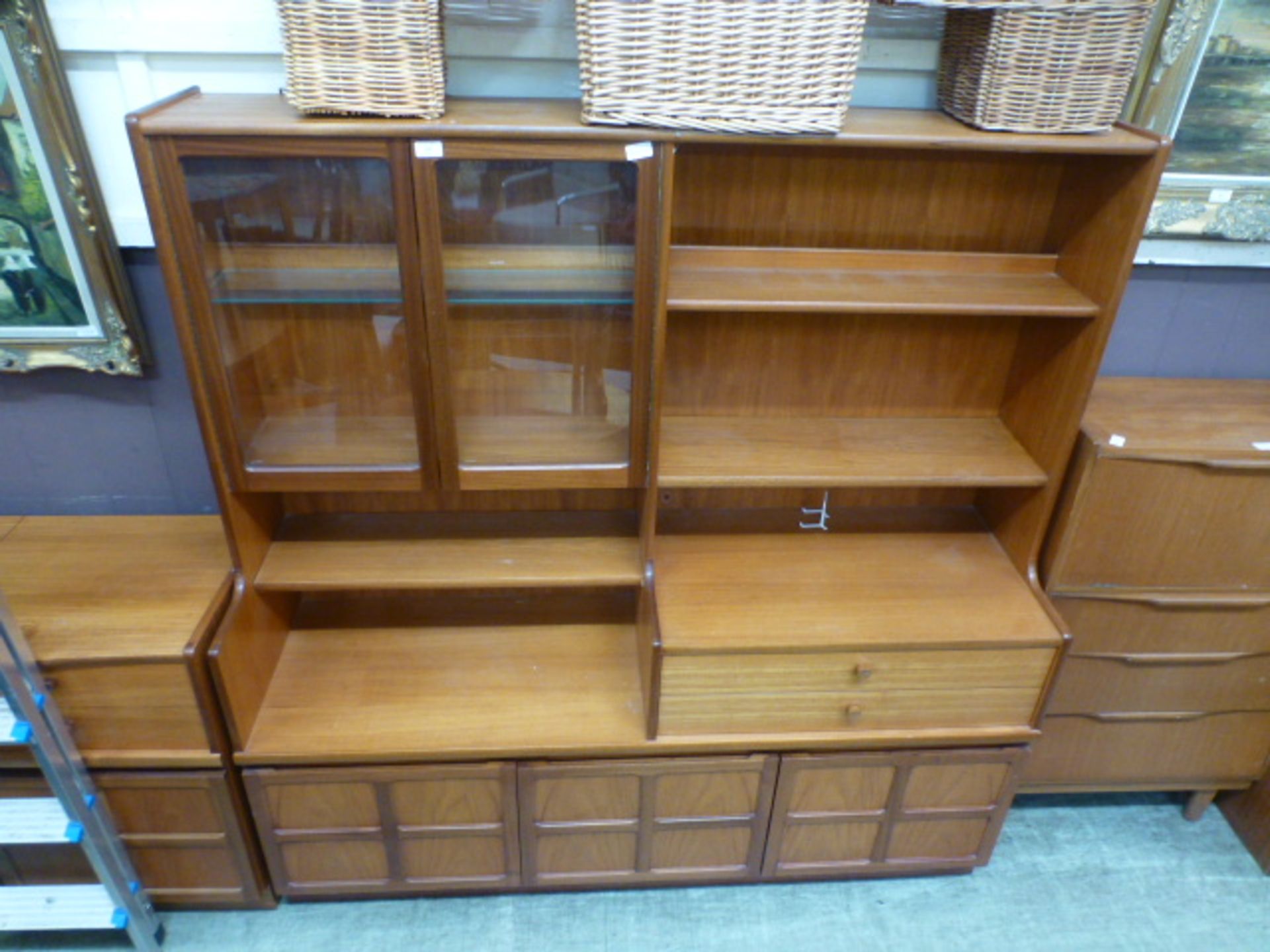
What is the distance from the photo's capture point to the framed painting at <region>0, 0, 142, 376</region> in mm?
1552

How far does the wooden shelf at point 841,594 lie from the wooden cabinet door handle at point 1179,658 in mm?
292

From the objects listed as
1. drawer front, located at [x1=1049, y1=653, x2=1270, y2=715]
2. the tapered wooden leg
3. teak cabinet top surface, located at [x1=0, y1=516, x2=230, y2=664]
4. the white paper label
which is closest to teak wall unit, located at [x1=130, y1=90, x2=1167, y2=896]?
the white paper label

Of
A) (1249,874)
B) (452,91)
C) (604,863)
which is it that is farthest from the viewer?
(1249,874)

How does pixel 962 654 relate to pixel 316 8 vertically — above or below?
below

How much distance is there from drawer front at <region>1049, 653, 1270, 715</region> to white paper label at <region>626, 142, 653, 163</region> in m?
1.39

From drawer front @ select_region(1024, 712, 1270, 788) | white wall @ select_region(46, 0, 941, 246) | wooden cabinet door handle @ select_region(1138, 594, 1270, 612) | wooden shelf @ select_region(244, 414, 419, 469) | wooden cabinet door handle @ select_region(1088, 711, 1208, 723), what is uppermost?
white wall @ select_region(46, 0, 941, 246)

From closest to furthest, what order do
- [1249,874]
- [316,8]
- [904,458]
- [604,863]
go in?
[316,8]
[904,458]
[604,863]
[1249,874]

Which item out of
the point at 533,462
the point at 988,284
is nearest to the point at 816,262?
the point at 988,284

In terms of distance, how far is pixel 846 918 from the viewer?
79.4 inches

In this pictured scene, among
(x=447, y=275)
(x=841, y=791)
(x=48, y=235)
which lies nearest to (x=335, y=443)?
(x=447, y=275)

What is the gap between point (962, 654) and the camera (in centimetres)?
175

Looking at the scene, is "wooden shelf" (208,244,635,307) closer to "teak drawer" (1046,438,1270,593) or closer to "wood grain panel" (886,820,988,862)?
"teak drawer" (1046,438,1270,593)

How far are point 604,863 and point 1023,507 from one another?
3.95 feet

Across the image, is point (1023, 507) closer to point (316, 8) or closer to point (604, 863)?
point (604, 863)
